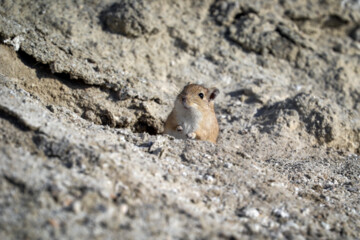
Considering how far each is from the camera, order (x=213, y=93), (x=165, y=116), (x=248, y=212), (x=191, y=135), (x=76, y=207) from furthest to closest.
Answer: (x=165, y=116) < (x=213, y=93) < (x=191, y=135) < (x=248, y=212) < (x=76, y=207)

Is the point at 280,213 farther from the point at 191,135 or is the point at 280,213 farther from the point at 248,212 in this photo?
the point at 191,135

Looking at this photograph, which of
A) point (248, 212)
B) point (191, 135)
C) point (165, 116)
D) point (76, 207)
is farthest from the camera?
point (165, 116)

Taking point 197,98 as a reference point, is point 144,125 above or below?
below

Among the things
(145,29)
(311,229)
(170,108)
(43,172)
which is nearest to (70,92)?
(170,108)

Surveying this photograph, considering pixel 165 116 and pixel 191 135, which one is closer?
pixel 191 135

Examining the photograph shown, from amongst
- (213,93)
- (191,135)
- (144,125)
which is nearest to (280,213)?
(191,135)

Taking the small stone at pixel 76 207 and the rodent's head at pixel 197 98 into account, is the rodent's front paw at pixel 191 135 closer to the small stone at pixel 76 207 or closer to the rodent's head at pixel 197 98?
the rodent's head at pixel 197 98

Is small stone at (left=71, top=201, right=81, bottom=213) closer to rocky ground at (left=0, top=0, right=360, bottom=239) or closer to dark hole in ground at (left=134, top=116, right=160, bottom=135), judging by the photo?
rocky ground at (left=0, top=0, right=360, bottom=239)

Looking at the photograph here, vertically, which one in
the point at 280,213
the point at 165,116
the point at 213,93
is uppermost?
the point at 213,93
